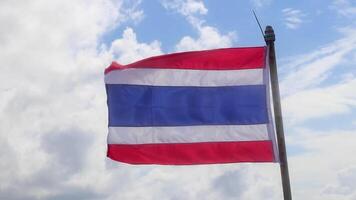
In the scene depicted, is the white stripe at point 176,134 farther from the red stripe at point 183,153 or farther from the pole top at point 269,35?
the pole top at point 269,35

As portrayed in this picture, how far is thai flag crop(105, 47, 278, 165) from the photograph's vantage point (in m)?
17.1

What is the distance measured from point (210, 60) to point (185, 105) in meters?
1.51

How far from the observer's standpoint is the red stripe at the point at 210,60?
17391mm

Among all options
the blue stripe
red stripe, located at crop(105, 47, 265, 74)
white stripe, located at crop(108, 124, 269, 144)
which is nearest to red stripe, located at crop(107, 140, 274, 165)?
white stripe, located at crop(108, 124, 269, 144)

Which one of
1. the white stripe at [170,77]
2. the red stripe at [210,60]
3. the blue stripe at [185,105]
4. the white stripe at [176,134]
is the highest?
the red stripe at [210,60]

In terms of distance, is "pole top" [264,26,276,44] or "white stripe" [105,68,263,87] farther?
"white stripe" [105,68,263,87]

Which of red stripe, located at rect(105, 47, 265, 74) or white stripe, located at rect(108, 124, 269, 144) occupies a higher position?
red stripe, located at rect(105, 47, 265, 74)

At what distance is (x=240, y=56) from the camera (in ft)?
57.4

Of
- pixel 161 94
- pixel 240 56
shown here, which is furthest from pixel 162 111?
pixel 240 56

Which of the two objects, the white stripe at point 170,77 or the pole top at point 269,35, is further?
the white stripe at point 170,77

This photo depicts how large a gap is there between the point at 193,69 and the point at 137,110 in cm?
207

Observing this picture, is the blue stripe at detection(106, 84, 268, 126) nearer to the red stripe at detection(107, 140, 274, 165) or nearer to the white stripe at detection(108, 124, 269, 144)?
the white stripe at detection(108, 124, 269, 144)

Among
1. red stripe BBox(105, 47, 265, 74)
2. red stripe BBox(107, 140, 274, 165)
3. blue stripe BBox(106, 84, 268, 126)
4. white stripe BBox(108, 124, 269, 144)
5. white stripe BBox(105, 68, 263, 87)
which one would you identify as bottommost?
red stripe BBox(107, 140, 274, 165)

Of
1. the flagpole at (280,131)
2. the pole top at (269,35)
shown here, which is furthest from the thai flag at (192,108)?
the flagpole at (280,131)
